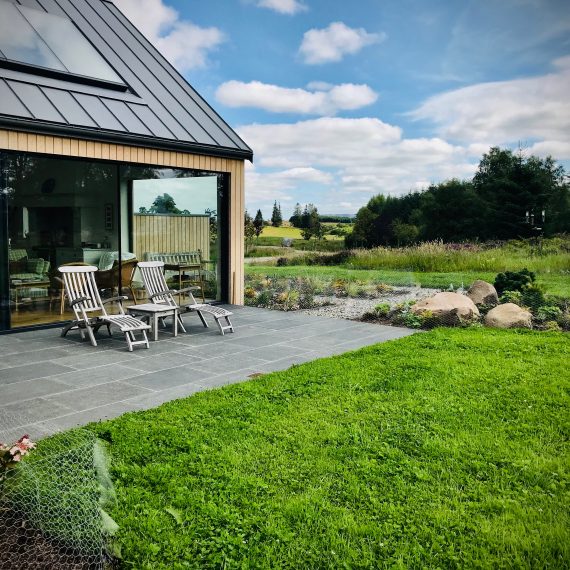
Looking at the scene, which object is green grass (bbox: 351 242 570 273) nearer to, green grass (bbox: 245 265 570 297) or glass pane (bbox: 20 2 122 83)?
green grass (bbox: 245 265 570 297)

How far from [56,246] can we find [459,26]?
12151mm

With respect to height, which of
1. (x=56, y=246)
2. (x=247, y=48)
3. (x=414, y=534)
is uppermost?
(x=247, y=48)

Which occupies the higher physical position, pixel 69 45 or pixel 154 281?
pixel 69 45

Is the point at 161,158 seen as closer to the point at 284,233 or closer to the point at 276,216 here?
the point at 284,233

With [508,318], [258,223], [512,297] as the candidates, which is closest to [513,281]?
[512,297]

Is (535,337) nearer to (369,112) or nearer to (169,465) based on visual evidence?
(169,465)

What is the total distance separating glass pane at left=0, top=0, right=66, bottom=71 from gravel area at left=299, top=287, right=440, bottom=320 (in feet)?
20.0

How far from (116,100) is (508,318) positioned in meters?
7.40

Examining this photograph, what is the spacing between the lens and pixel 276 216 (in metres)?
33.9

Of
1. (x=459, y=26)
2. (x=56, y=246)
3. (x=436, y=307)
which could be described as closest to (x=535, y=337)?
(x=436, y=307)

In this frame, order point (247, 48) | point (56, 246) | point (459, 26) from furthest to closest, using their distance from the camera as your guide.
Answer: point (247, 48)
point (459, 26)
point (56, 246)

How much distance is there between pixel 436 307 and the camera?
9.52 m

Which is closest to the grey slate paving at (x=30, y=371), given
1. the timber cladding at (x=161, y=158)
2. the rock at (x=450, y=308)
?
the timber cladding at (x=161, y=158)

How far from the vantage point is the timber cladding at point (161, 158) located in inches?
313
